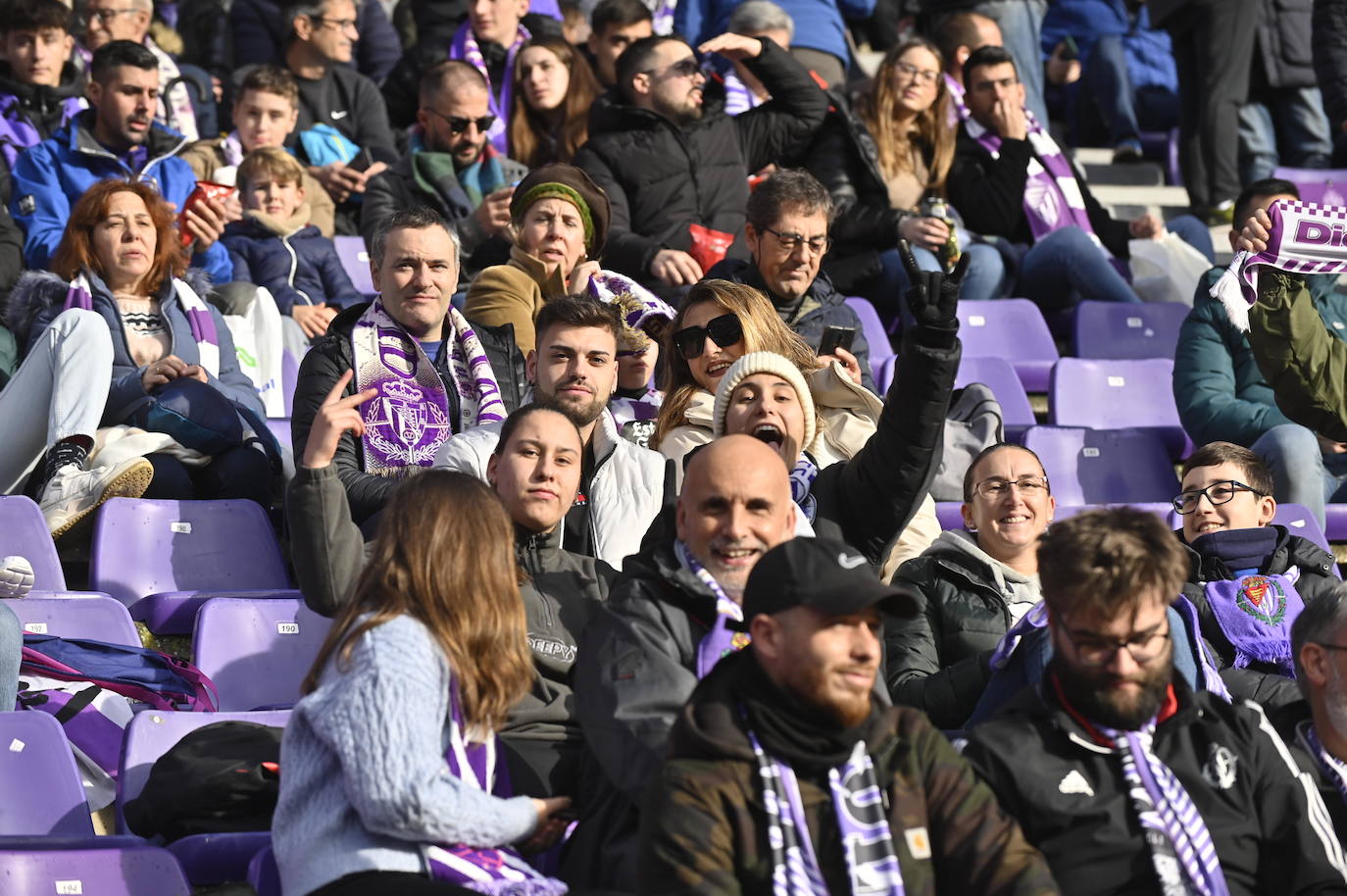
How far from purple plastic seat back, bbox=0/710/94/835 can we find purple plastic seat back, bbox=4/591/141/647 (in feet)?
2.23

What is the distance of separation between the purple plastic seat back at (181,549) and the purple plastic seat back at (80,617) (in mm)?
407

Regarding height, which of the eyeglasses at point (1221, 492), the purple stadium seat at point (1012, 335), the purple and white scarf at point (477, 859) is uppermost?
the purple and white scarf at point (477, 859)

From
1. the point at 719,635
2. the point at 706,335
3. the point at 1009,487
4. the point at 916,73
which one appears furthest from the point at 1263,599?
the point at 916,73

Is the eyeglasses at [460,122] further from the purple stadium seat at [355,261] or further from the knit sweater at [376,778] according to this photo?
the knit sweater at [376,778]

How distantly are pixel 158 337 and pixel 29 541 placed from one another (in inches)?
40.3

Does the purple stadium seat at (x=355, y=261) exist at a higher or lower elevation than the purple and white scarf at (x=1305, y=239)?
lower

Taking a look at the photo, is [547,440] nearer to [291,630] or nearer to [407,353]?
[291,630]

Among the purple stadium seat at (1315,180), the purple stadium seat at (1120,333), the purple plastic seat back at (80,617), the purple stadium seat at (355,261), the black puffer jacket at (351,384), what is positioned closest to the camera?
the purple plastic seat back at (80,617)

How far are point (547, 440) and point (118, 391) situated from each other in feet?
6.68

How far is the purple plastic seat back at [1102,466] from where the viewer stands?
5.74 metres

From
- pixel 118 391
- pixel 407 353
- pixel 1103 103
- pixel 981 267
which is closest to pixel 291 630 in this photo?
pixel 407 353

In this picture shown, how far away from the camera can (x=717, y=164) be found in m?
6.64

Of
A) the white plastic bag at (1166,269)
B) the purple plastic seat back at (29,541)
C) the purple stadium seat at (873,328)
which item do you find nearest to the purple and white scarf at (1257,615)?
the purple stadium seat at (873,328)

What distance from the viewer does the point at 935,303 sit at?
3.66 m
